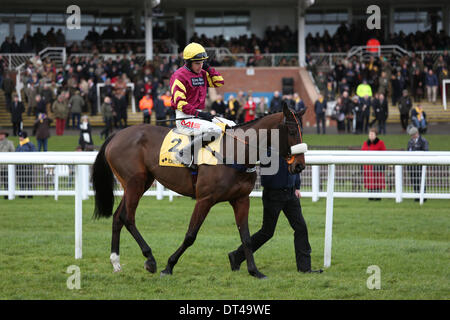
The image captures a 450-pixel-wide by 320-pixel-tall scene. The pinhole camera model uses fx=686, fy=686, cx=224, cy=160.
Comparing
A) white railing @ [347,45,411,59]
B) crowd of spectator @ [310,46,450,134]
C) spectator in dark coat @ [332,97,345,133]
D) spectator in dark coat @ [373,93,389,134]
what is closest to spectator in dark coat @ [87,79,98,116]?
crowd of spectator @ [310,46,450,134]

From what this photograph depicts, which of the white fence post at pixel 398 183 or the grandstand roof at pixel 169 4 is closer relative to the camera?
the white fence post at pixel 398 183

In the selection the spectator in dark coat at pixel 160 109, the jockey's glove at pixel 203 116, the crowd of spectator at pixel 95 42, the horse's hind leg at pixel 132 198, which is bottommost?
the horse's hind leg at pixel 132 198

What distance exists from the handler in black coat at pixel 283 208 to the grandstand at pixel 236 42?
62.2 ft

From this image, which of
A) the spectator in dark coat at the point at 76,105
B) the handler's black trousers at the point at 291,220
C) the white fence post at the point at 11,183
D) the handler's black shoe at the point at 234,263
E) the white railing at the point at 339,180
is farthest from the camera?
the spectator in dark coat at the point at 76,105

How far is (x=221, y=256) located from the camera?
741cm

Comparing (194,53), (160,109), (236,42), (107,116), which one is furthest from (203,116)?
(236,42)

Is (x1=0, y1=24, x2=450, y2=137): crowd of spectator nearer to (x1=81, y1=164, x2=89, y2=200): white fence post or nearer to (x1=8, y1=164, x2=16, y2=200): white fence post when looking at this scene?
(x1=81, y1=164, x2=89, y2=200): white fence post

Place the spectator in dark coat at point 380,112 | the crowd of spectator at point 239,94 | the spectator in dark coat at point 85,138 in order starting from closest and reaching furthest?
the spectator in dark coat at point 85,138 → the spectator in dark coat at point 380,112 → the crowd of spectator at point 239,94

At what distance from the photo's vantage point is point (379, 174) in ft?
38.7

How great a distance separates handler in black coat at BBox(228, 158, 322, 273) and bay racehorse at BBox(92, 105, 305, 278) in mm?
221

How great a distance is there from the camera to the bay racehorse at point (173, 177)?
631 centimetres

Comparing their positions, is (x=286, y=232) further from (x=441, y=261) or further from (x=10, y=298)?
(x=10, y=298)

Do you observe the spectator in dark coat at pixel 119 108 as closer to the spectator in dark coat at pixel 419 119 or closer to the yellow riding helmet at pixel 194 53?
the spectator in dark coat at pixel 419 119

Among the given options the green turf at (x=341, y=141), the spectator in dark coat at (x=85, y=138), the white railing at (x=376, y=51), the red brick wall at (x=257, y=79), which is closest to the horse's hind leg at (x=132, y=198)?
the spectator in dark coat at (x=85, y=138)
